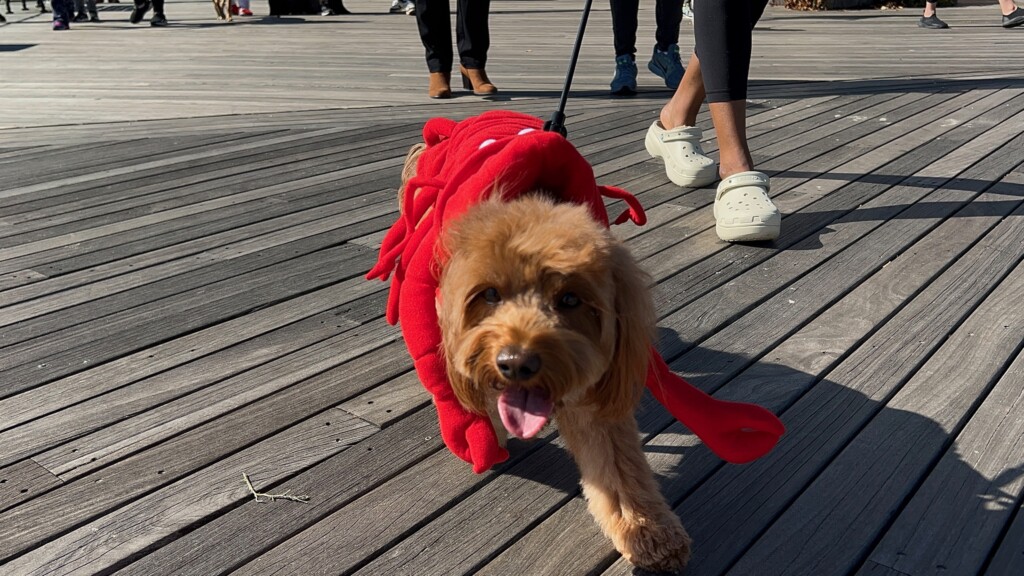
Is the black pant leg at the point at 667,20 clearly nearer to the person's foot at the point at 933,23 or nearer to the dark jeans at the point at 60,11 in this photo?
the person's foot at the point at 933,23

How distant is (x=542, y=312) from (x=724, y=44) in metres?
2.13

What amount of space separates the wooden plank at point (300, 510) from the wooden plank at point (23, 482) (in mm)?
370

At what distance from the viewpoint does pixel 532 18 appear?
39.6 feet

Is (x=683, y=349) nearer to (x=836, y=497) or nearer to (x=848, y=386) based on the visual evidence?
(x=848, y=386)

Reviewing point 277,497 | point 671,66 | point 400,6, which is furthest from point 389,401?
point 400,6

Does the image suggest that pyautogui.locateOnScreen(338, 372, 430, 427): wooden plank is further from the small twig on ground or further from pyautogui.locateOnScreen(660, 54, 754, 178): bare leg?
pyautogui.locateOnScreen(660, 54, 754, 178): bare leg

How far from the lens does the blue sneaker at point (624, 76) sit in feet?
Answer: 19.9

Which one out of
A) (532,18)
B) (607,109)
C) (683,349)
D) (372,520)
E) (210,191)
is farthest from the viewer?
(532,18)

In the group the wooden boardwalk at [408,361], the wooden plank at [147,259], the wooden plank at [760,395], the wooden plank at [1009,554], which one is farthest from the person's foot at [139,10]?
the wooden plank at [1009,554]

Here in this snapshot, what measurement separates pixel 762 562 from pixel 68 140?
15.4ft

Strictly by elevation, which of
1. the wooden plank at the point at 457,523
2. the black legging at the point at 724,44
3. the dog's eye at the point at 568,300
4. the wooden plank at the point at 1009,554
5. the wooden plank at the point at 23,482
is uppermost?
the black legging at the point at 724,44

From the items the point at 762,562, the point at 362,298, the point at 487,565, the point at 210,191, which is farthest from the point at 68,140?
the point at 762,562

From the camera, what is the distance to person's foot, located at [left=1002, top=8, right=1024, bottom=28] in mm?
9398

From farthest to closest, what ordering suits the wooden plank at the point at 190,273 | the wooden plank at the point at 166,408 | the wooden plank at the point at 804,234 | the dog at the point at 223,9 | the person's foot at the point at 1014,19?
the dog at the point at 223,9
the person's foot at the point at 1014,19
the wooden plank at the point at 804,234
the wooden plank at the point at 190,273
the wooden plank at the point at 166,408
